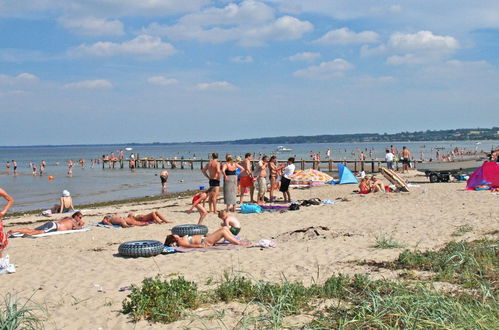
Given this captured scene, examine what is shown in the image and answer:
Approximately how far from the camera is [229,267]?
23.5 feet

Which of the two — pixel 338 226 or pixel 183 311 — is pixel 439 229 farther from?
pixel 183 311

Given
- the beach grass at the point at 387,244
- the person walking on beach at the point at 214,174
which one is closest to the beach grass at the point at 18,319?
the beach grass at the point at 387,244

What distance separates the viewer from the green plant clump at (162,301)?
16.5 ft

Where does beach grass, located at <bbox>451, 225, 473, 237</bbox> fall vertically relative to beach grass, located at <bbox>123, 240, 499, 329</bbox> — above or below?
below

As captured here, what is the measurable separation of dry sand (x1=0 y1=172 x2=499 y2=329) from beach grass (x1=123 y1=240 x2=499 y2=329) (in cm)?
22

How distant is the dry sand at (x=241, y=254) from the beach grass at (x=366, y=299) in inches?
8.9

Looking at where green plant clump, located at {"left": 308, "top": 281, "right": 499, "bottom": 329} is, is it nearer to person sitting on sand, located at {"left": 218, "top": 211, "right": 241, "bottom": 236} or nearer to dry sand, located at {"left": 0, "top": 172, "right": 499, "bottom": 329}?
dry sand, located at {"left": 0, "top": 172, "right": 499, "bottom": 329}

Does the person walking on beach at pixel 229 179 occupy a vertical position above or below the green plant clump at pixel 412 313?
above

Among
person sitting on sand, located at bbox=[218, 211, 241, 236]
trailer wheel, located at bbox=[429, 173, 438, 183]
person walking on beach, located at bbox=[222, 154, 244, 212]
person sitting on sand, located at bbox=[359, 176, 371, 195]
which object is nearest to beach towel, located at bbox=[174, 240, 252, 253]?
person sitting on sand, located at bbox=[218, 211, 241, 236]

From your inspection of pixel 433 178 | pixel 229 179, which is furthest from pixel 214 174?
pixel 433 178

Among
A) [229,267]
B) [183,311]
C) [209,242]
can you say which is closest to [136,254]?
[209,242]

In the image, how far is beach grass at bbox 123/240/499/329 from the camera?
13.9 ft

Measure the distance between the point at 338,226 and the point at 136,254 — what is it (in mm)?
4480

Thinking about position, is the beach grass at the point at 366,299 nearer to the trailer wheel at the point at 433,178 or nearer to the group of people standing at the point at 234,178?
the group of people standing at the point at 234,178
